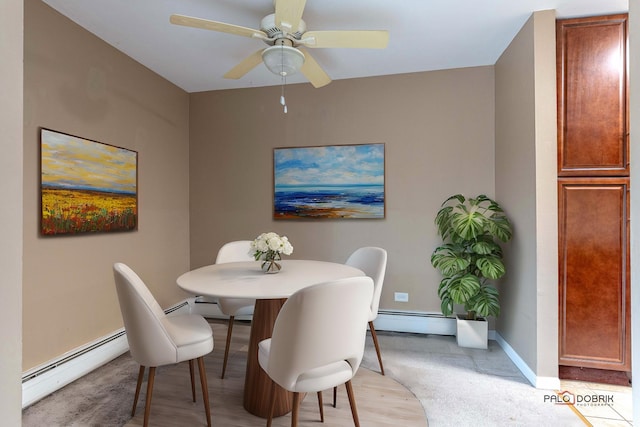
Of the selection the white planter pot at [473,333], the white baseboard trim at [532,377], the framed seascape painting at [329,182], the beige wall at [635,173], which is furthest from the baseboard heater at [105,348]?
the beige wall at [635,173]

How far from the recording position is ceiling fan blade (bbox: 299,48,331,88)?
2267 mm

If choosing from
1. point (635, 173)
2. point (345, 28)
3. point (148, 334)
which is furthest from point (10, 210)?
point (345, 28)

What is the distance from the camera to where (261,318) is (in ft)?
6.55

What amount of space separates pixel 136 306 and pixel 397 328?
8.25 ft

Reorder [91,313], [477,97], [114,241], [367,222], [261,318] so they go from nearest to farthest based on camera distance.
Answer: [261,318] → [91,313] → [114,241] → [477,97] → [367,222]

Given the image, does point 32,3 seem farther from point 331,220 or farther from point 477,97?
point 477,97

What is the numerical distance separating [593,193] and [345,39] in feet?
6.54

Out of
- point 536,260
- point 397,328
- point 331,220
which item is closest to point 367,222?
point 331,220

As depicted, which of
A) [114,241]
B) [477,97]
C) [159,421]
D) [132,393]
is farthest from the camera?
[477,97]

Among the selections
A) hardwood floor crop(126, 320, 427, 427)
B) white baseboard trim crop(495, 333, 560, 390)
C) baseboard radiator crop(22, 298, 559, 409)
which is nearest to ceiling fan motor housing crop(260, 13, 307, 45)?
hardwood floor crop(126, 320, 427, 427)

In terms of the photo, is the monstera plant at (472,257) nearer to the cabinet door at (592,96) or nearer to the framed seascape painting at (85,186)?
the cabinet door at (592,96)

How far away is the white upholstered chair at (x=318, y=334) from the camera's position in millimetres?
1293

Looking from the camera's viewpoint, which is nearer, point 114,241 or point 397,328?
point 114,241

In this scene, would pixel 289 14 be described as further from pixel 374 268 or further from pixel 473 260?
pixel 473 260
